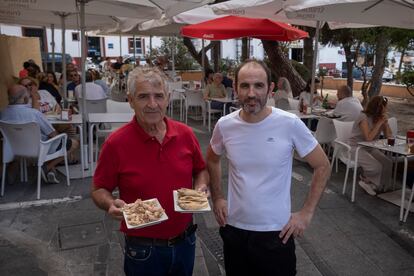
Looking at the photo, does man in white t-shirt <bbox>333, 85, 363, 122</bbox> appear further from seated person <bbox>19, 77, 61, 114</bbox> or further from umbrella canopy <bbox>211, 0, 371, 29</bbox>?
seated person <bbox>19, 77, 61, 114</bbox>

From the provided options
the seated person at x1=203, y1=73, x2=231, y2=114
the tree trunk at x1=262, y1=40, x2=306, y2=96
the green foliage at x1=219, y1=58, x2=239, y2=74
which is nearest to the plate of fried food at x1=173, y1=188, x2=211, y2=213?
the seated person at x1=203, y1=73, x2=231, y2=114

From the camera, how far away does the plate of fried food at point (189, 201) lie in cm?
174

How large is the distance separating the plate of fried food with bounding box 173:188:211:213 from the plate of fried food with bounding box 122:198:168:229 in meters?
0.08

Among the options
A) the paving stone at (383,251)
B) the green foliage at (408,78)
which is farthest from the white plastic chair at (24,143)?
the green foliage at (408,78)

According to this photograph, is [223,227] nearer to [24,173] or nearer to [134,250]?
[134,250]

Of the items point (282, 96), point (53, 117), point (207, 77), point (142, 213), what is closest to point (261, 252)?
point (142, 213)

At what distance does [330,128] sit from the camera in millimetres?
5902

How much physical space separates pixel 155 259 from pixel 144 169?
17.6 inches

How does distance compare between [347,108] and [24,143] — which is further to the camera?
[347,108]

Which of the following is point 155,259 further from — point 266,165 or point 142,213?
point 266,165

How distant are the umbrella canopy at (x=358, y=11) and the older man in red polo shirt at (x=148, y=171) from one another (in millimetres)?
3280

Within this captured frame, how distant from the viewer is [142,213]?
168cm

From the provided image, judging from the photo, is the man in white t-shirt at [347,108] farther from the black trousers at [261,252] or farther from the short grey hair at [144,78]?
the short grey hair at [144,78]

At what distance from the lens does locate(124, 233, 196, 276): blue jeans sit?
186 cm
